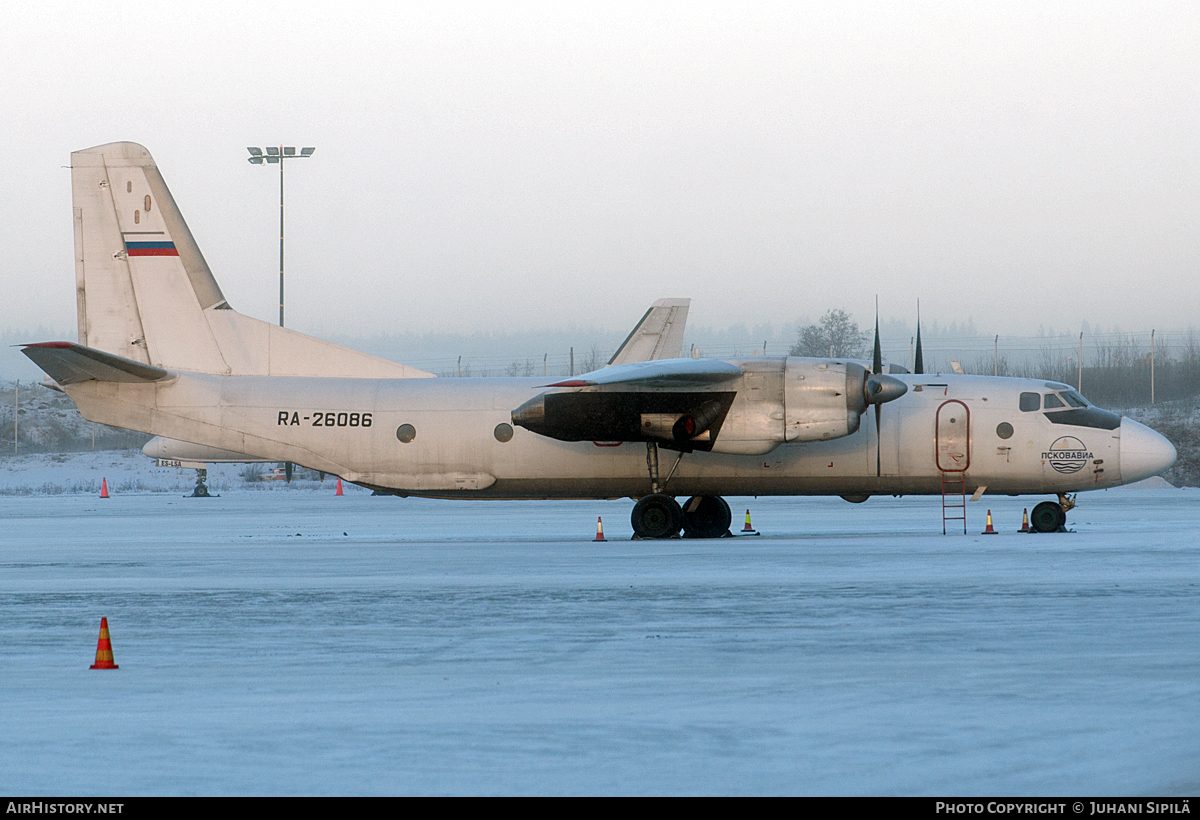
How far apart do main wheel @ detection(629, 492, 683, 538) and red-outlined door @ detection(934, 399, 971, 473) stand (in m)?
4.89

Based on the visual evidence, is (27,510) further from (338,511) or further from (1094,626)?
(1094,626)

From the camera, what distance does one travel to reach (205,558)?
18.7m

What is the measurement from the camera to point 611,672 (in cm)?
867

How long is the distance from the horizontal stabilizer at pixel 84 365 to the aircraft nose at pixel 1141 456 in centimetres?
1761

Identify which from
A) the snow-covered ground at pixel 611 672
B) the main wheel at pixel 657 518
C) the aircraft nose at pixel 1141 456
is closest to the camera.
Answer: the snow-covered ground at pixel 611 672

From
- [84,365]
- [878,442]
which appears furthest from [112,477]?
[878,442]

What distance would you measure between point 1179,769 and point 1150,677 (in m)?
2.52

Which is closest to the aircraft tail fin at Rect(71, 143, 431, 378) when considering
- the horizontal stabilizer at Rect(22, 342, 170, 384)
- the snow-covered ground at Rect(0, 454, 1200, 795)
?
the horizontal stabilizer at Rect(22, 342, 170, 384)

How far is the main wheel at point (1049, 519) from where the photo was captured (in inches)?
891

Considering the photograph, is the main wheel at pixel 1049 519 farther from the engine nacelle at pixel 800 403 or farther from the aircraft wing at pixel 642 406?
the aircraft wing at pixel 642 406

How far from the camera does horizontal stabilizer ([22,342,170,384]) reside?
2139 centimetres

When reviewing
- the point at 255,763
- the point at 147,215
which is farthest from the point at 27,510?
the point at 255,763

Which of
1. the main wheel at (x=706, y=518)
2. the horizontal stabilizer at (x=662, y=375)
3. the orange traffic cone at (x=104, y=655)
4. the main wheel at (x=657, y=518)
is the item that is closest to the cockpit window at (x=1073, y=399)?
the horizontal stabilizer at (x=662, y=375)

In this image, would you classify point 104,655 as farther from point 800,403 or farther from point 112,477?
point 112,477
